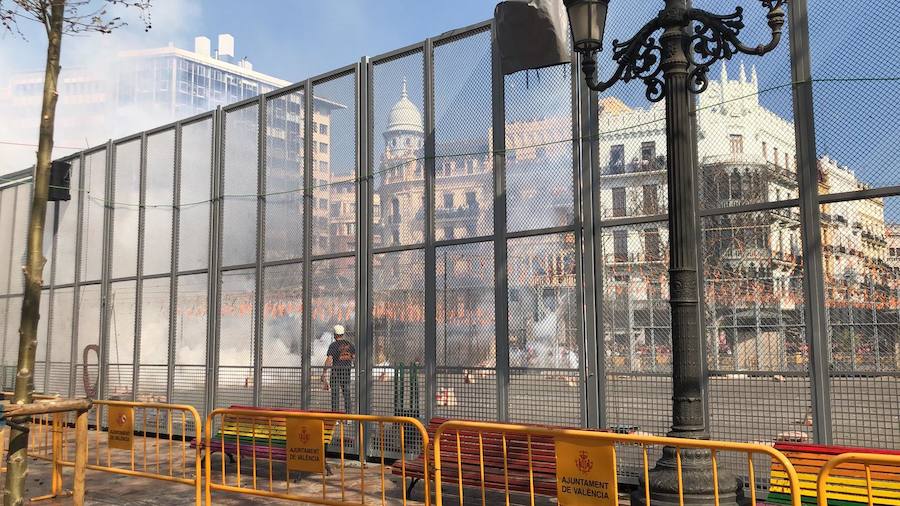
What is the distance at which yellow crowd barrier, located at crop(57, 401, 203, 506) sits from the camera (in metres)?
8.58

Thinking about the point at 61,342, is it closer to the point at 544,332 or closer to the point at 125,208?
the point at 125,208

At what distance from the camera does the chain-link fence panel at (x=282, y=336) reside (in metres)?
12.5

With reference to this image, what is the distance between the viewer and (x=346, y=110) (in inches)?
486

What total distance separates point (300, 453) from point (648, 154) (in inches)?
196

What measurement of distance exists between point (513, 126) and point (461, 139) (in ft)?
2.91

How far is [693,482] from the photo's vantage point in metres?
Result: 5.62

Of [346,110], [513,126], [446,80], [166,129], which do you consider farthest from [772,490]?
[166,129]

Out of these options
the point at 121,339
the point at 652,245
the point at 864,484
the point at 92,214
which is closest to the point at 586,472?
the point at 864,484

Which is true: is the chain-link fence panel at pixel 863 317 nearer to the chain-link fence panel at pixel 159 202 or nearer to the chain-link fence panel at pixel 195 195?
the chain-link fence panel at pixel 195 195

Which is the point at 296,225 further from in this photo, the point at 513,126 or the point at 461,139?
the point at 513,126

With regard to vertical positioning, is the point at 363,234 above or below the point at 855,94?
below

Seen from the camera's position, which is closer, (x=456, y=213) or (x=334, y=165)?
(x=456, y=213)

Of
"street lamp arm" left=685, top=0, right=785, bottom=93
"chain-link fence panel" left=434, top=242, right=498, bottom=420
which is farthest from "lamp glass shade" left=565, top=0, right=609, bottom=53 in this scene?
"chain-link fence panel" left=434, top=242, right=498, bottom=420

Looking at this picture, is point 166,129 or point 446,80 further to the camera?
point 166,129
